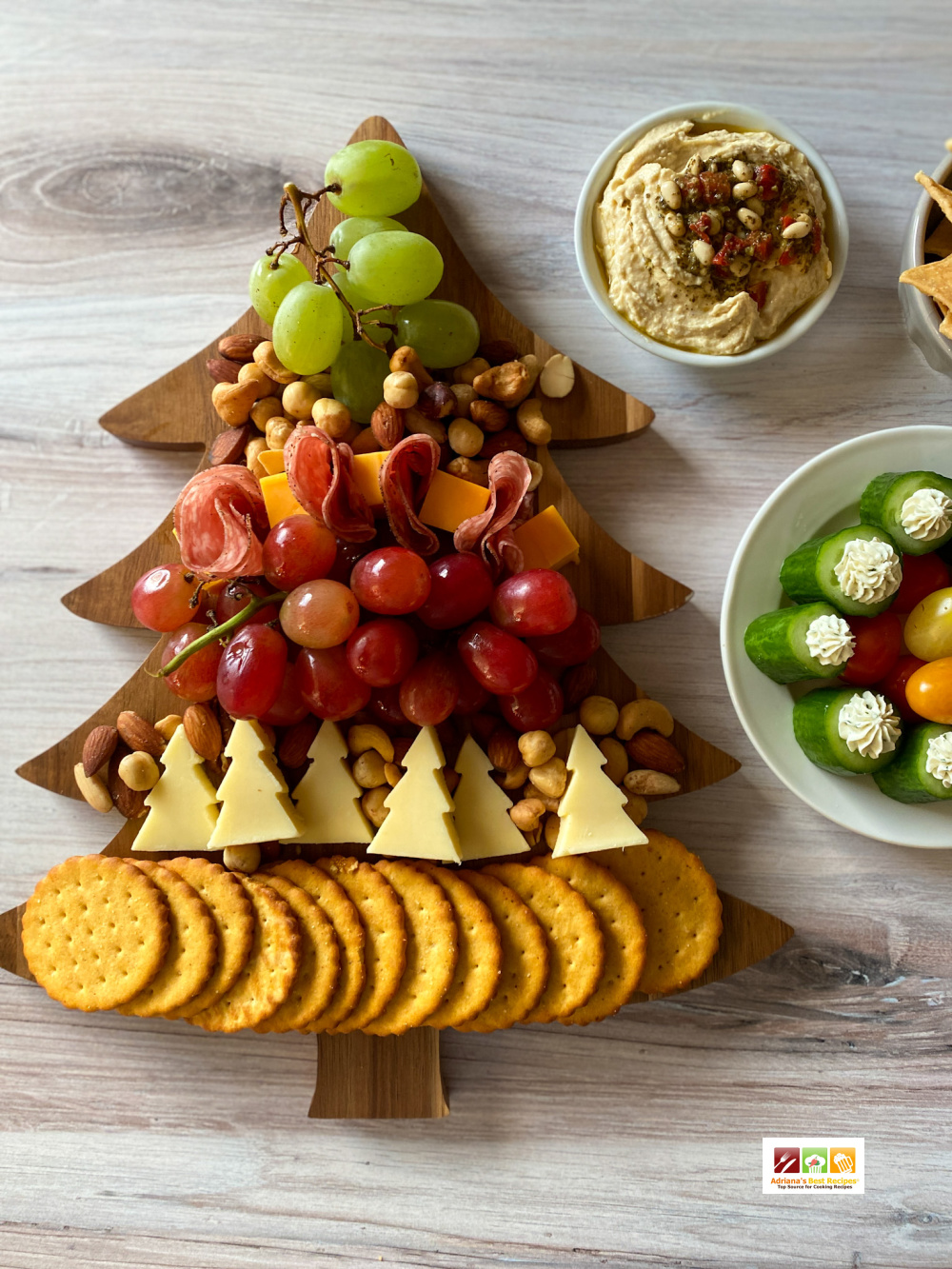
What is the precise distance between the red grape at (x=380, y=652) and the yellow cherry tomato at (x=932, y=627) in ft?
1.94

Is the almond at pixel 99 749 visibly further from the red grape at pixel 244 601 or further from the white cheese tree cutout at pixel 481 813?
the white cheese tree cutout at pixel 481 813

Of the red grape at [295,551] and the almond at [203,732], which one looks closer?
the red grape at [295,551]

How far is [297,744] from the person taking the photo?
114 cm

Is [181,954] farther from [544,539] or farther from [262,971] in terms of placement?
[544,539]

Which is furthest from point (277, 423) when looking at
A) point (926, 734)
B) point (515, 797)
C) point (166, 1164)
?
point (166, 1164)

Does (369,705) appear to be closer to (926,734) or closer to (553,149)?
(926,734)

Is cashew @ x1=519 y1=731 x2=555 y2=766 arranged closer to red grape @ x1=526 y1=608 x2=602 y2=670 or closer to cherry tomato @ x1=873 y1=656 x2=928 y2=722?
red grape @ x1=526 y1=608 x2=602 y2=670

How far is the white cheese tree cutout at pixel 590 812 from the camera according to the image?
3.56 feet

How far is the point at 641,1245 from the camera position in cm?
121

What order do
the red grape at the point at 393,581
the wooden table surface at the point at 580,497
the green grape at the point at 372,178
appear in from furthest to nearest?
the wooden table surface at the point at 580,497 → the green grape at the point at 372,178 → the red grape at the point at 393,581

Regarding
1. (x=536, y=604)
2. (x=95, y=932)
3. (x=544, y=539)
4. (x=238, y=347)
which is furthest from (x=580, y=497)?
(x=95, y=932)

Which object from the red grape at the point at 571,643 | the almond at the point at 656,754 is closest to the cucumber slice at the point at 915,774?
the almond at the point at 656,754

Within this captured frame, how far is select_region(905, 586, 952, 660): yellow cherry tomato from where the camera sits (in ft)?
3.39

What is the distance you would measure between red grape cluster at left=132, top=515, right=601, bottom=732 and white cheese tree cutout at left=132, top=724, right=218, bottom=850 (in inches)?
3.7
